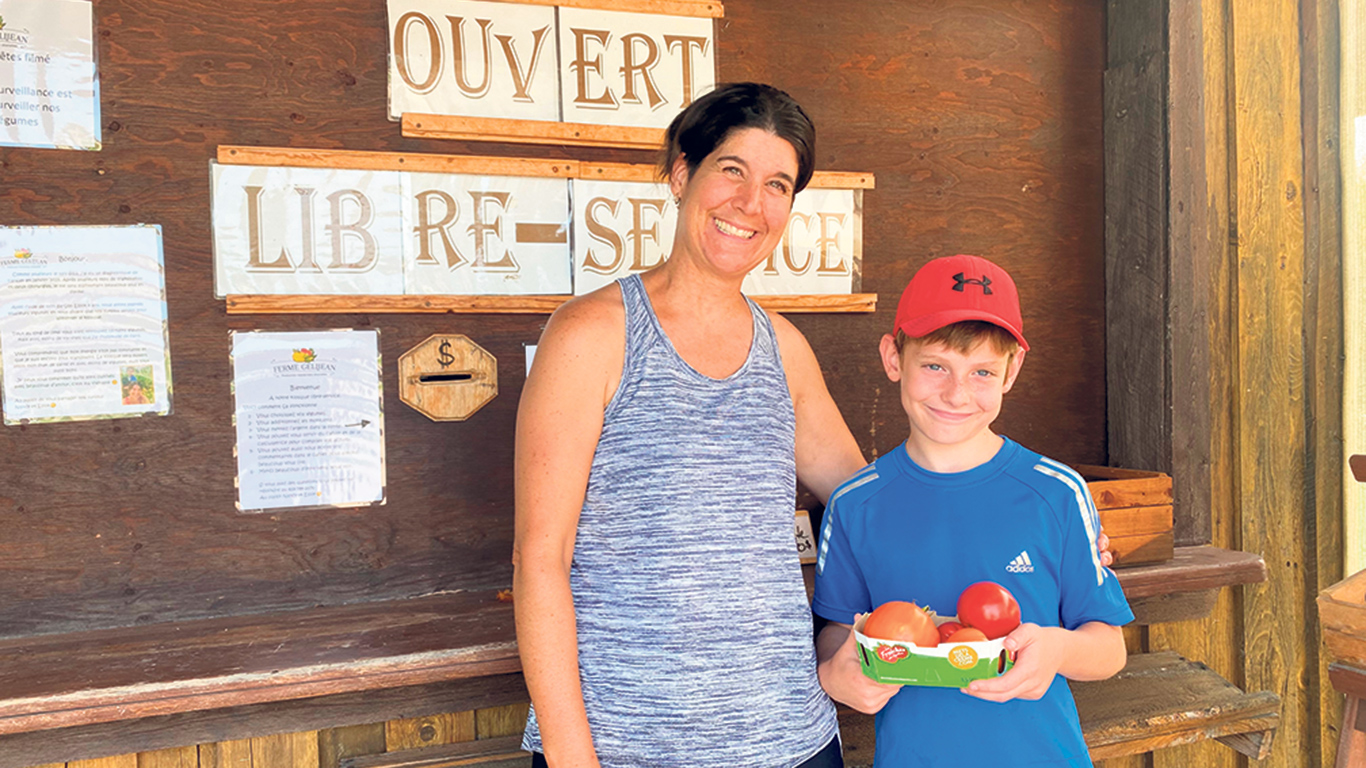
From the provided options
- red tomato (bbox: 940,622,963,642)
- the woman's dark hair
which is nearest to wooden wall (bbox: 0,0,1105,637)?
the woman's dark hair

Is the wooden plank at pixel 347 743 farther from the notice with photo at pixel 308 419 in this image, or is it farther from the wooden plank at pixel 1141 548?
the wooden plank at pixel 1141 548

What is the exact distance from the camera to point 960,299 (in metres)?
1.49

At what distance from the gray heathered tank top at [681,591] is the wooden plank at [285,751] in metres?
0.78

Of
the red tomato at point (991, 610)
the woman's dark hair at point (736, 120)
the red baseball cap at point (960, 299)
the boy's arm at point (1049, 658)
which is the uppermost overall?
the woman's dark hair at point (736, 120)

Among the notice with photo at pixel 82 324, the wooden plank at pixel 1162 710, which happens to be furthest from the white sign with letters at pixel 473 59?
the wooden plank at pixel 1162 710

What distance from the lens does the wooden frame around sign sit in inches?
82.3

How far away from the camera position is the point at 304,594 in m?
2.14

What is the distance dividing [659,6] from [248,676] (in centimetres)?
179

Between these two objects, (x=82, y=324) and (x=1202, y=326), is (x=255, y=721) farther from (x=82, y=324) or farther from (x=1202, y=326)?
(x=1202, y=326)

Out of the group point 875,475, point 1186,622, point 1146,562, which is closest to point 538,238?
point 875,475

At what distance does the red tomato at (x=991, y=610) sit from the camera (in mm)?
1287

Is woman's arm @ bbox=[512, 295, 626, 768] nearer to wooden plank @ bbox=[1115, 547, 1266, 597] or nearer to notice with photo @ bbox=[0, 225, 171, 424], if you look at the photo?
notice with photo @ bbox=[0, 225, 171, 424]

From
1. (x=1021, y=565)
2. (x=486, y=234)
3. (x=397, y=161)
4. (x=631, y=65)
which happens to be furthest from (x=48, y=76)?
(x=1021, y=565)

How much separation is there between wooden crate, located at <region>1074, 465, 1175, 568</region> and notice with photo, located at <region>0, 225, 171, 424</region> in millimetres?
2215
